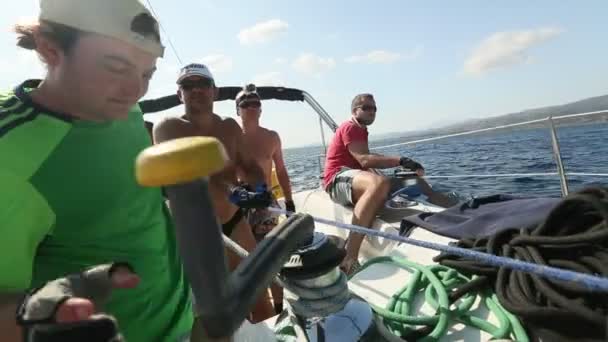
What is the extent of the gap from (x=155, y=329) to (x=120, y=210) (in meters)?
0.29

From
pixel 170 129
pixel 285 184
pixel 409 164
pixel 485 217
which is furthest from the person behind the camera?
pixel 285 184

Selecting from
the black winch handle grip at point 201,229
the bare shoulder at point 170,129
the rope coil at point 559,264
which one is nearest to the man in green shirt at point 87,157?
the black winch handle grip at point 201,229

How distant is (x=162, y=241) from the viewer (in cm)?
95

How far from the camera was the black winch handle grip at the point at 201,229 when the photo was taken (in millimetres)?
319

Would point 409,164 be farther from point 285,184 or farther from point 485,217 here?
point 485,217

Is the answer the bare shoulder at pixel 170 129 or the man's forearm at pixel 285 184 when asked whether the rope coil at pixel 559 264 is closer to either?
the bare shoulder at pixel 170 129

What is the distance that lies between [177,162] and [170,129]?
2207 mm

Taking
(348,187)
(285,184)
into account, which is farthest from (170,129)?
(285,184)

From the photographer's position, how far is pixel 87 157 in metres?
0.79

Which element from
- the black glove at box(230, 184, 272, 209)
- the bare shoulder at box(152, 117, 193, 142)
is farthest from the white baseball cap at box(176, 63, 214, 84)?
the black glove at box(230, 184, 272, 209)

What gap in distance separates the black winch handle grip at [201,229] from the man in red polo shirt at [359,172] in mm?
2491

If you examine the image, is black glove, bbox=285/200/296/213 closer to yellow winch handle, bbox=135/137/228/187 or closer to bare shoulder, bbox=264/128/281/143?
bare shoulder, bbox=264/128/281/143

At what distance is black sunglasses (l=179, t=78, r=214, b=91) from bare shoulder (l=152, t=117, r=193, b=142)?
0.68 ft

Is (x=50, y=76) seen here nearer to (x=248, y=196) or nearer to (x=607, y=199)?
(x=248, y=196)
